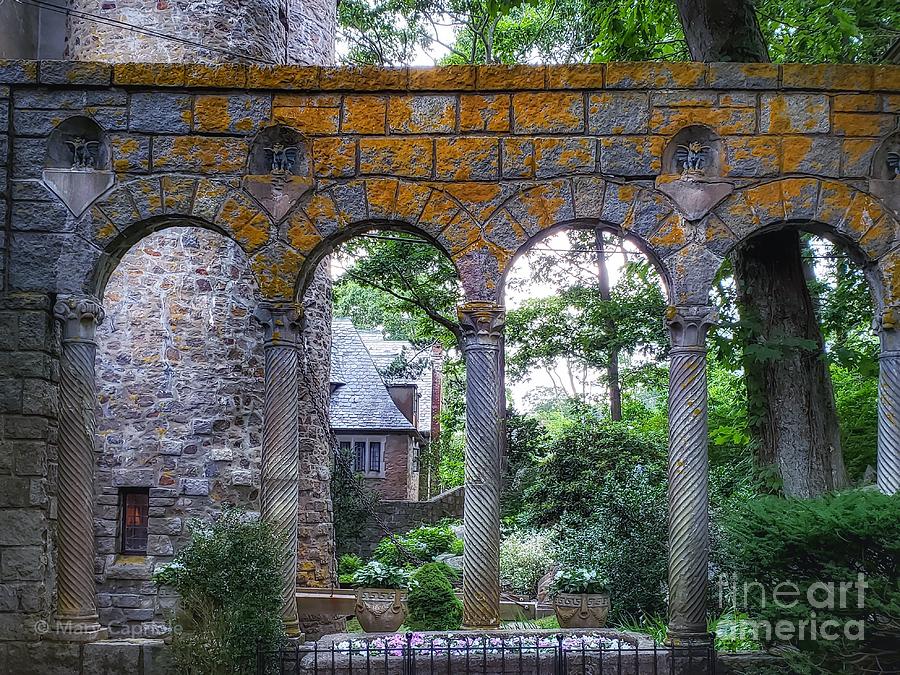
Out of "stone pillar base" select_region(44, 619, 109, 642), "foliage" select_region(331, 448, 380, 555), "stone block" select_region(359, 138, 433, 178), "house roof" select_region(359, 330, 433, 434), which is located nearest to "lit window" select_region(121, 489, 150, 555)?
"stone pillar base" select_region(44, 619, 109, 642)

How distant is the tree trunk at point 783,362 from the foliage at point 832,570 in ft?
6.72

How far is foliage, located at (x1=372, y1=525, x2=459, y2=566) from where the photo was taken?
13822 millimetres

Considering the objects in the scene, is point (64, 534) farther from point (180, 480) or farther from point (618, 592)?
point (618, 592)

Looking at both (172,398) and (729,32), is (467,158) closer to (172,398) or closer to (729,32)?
(729,32)

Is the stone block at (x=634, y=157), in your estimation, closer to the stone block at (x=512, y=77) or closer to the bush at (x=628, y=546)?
the stone block at (x=512, y=77)

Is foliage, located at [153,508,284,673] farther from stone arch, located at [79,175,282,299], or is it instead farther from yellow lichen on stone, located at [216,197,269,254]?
yellow lichen on stone, located at [216,197,269,254]

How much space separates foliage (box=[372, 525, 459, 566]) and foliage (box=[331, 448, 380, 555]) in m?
0.55

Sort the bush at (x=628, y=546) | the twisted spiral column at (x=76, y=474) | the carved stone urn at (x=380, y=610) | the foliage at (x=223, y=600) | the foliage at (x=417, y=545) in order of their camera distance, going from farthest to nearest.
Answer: the foliage at (x=417, y=545) < the bush at (x=628, y=546) < the carved stone urn at (x=380, y=610) < the twisted spiral column at (x=76, y=474) < the foliage at (x=223, y=600)

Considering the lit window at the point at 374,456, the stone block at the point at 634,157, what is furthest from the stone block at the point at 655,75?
the lit window at the point at 374,456

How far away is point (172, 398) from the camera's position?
1093 cm

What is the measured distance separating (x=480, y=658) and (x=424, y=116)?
456 centimetres

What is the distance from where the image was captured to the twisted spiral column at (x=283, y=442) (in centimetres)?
779

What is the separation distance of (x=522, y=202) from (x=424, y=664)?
3883 mm

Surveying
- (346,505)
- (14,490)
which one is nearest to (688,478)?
(14,490)
